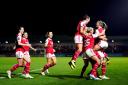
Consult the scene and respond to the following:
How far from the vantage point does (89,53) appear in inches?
555

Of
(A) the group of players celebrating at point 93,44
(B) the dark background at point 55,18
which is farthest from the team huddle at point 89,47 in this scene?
(B) the dark background at point 55,18

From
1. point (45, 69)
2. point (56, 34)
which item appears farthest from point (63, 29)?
point (45, 69)

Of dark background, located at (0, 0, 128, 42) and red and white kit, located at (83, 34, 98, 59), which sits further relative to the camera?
dark background, located at (0, 0, 128, 42)

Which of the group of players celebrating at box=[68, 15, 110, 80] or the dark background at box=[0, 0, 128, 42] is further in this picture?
the dark background at box=[0, 0, 128, 42]

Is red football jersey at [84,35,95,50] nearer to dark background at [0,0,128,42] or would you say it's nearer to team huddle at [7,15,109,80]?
team huddle at [7,15,109,80]

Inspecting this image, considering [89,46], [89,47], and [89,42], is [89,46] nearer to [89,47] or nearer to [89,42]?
[89,47]

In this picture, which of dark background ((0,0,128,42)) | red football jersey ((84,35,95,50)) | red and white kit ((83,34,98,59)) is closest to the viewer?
red and white kit ((83,34,98,59))

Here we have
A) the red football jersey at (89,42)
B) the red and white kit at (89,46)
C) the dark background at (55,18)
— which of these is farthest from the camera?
the dark background at (55,18)

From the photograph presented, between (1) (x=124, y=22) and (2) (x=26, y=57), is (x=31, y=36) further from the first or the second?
(2) (x=26, y=57)

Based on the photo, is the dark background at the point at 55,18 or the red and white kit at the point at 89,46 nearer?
the red and white kit at the point at 89,46

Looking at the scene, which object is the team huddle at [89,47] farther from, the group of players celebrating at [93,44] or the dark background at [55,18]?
the dark background at [55,18]

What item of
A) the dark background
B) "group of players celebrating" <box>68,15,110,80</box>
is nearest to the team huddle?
"group of players celebrating" <box>68,15,110,80</box>

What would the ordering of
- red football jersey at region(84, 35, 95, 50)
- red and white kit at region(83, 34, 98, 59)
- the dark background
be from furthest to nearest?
the dark background
red football jersey at region(84, 35, 95, 50)
red and white kit at region(83, 34, 98, 59)

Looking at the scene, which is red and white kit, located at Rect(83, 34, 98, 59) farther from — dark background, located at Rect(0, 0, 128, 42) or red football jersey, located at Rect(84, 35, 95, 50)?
dark background, located at Rect(0, 0, 128, 42)
